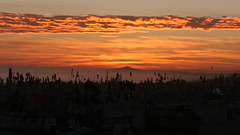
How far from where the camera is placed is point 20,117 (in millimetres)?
41375

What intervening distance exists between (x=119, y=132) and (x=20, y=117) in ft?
41.1

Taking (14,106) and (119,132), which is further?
(14,106)

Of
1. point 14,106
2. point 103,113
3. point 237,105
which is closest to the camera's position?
point 14,106

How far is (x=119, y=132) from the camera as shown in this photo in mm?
35656

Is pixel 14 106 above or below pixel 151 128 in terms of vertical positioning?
above

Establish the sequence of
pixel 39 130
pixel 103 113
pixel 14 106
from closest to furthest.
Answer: pixel 39 130 → pixel 14 106 → pixel 103 113

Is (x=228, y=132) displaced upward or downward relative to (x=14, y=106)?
downward

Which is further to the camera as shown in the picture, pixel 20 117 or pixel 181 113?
pixel 181 113

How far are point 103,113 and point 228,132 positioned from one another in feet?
54.5

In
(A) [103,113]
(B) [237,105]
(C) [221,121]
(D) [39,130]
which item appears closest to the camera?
(D) [39,130]

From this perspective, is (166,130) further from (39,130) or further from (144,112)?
(39,130)

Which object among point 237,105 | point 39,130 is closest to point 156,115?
point 39,130

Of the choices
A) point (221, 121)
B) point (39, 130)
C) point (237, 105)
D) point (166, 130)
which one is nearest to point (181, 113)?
point (166, 130)

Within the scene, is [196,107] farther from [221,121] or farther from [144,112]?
[144,112]
